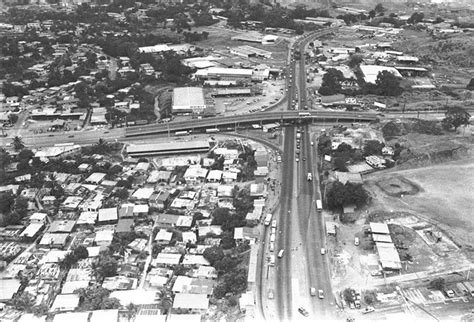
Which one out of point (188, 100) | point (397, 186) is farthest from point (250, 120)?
point (397, 186)

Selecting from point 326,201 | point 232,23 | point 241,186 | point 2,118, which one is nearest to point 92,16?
point 232,23

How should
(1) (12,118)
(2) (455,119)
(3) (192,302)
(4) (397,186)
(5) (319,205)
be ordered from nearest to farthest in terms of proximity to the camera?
(3) (192,302) → (5) (319,205) → (4) (397,186) → (2) (455,119) → (1) (12,118)

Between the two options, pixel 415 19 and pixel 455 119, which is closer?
pixel 455 119

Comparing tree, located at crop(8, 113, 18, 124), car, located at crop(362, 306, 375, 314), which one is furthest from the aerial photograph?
tree, located at crop(8, 113, 18, 124)

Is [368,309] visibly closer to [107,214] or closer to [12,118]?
[107,214]

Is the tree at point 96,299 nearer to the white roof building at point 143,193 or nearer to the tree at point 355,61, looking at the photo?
the white roof building at point 143,193

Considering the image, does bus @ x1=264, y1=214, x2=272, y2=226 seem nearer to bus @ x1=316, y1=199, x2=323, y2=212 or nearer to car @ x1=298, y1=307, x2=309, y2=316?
bus @ x1=316, y1=199, x2=323, y2=212
